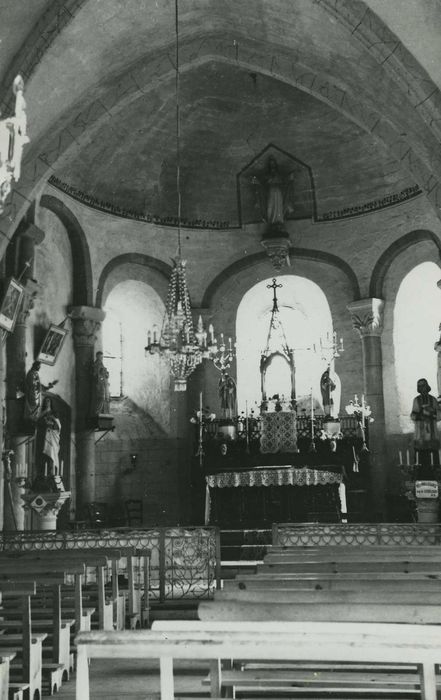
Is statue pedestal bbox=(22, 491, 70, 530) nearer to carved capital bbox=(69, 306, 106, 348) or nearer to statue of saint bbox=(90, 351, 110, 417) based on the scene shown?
statue of saint bbox=(90, 351, 110, 417)

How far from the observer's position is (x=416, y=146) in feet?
41.5

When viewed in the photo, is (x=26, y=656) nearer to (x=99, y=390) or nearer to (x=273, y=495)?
(x=273, y=495)

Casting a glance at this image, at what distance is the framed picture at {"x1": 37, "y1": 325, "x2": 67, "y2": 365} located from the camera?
53.0 ft

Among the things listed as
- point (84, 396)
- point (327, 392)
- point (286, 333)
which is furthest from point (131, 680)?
point (286, 333)

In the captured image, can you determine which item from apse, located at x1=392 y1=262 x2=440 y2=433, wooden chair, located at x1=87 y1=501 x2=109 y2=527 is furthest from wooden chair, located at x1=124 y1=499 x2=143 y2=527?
apse, located at x1=392 y1=262 x2=440 y2=433

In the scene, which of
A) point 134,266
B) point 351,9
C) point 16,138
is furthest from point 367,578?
point 134,266

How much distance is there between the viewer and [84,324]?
59.0 ft

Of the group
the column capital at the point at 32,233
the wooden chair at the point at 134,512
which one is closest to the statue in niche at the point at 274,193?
the column capital at the point at 32,233

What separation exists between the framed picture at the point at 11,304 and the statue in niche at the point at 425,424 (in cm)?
704

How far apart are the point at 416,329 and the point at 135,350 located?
6.73 metres

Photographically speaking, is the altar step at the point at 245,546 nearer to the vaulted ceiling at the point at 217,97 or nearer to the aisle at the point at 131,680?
the aisle at the point at 131,680

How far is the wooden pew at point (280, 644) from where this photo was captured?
255 centimetres

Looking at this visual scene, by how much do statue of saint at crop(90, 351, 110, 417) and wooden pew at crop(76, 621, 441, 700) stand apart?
14.8 m

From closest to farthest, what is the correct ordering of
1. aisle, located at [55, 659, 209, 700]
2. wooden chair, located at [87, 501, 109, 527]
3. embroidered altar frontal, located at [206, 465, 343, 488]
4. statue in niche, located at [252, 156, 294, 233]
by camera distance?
1. aisle, located at [55, 659, 209, 700]
2. embroidered altar frontal, located at [206, 465, 343, 488]
3. wooden chair, located at [87, 501, 109, 527]
4. statue in niche, located at [252, 156, 294, 233]
